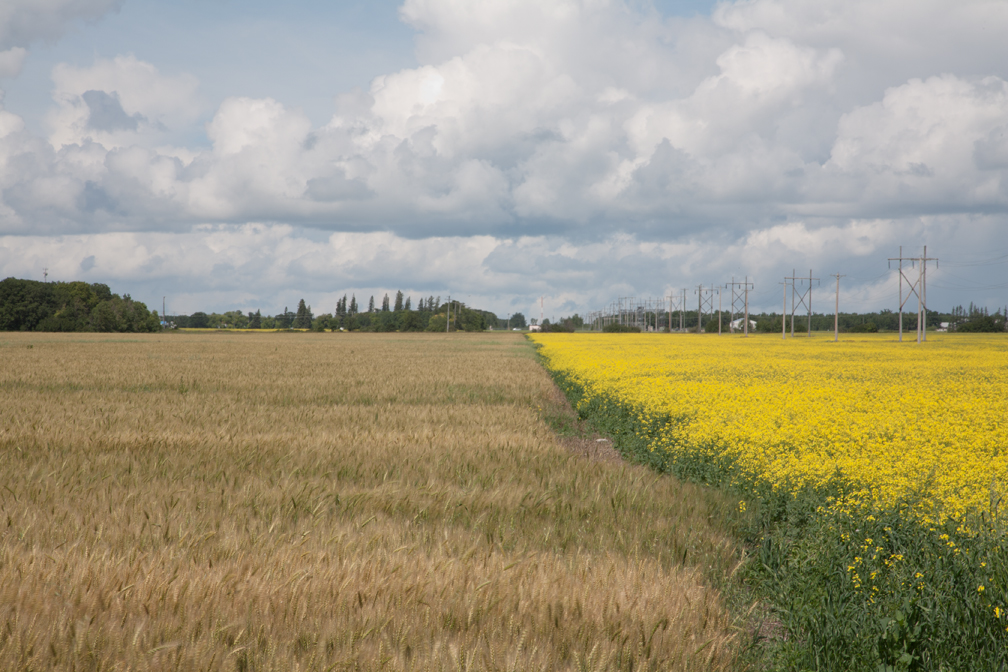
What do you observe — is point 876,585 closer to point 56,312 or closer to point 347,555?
point 347,555

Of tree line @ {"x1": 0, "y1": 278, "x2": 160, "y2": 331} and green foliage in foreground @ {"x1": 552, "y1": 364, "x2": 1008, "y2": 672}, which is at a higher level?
tree line @ {"x1": 0, "y1": 278, "x2": 160, "y2": 331}

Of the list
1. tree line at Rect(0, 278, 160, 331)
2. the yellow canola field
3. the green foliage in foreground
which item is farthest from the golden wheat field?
tree line at Rect(0, 278, 160, 331)

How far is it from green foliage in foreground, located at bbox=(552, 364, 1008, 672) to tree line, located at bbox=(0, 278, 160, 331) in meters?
135

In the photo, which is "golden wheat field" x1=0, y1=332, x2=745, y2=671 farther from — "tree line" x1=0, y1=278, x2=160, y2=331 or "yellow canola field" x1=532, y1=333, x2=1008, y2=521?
"tree line" x1=0, y1=278, x2=160, y2=331

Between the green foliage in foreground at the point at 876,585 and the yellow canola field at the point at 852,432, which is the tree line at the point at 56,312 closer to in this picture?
the yellow canola field at the point at 852,432

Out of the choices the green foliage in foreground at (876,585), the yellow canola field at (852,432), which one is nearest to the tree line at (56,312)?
the yellow canola field at (852,432)

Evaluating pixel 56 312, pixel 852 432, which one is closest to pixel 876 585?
pixel 852 432

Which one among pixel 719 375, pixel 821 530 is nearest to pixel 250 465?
pixel 821 530

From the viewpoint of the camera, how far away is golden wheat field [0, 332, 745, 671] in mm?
3609

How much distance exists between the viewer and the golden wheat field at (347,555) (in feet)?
11.8

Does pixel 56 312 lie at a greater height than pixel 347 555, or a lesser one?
greater

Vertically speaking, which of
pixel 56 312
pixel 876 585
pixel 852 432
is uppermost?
pixel 56 312

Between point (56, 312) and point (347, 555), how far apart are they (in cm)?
14270

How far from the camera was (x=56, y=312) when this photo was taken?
12344cm
